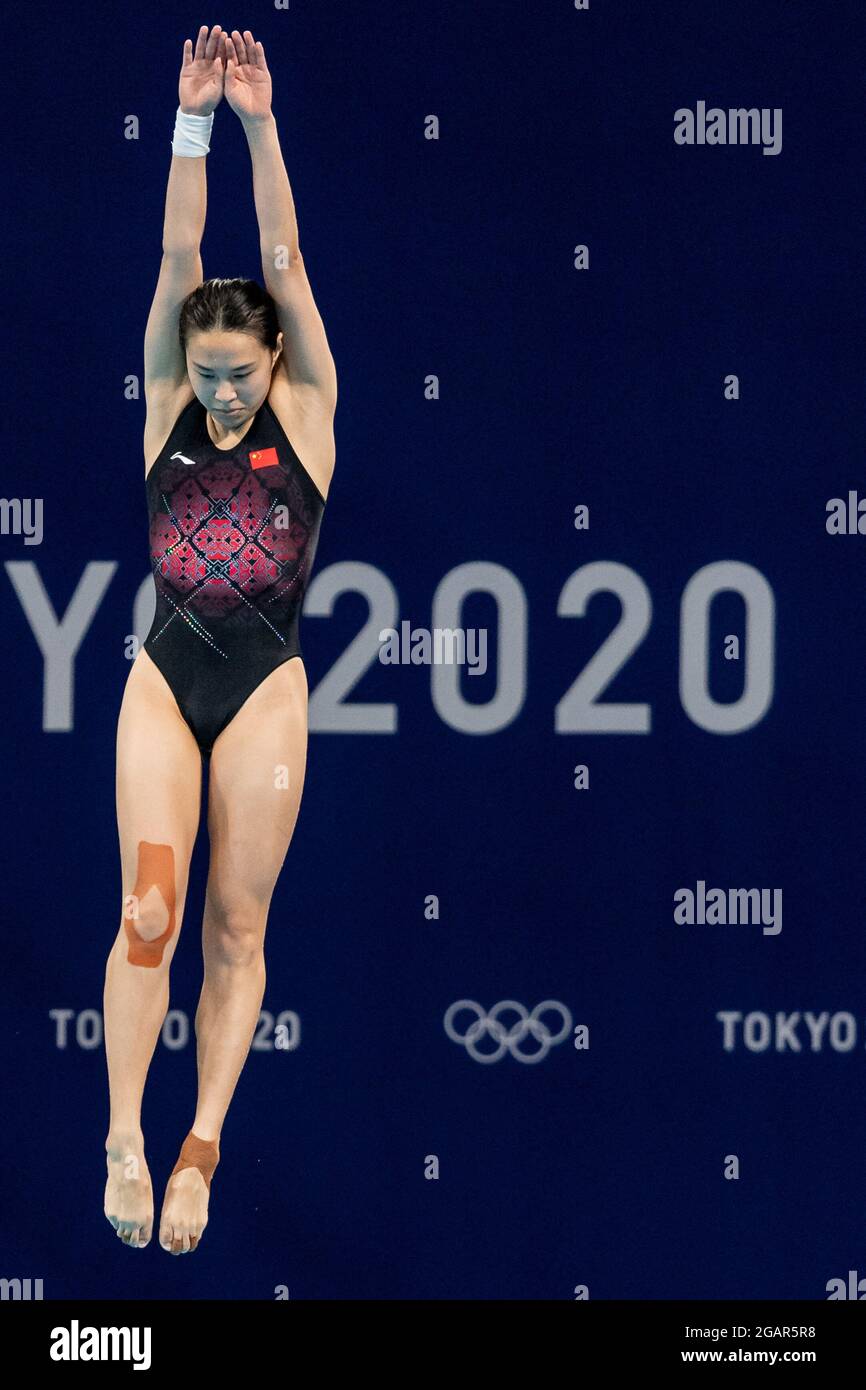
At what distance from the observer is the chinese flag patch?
18.1ft

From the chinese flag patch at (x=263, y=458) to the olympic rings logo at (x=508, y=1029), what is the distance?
1756mm

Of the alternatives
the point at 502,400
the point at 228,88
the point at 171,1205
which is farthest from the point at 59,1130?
the point at 228,88

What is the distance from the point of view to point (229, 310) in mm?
5371

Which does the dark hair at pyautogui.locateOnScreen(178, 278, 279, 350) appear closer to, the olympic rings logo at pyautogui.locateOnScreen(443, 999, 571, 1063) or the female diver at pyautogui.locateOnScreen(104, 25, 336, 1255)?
the female diver at pyautogui.locateOnScreen(104, 25, 336, 1255)

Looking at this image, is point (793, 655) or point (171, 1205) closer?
point (171, 1205)

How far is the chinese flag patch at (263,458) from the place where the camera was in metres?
5.53

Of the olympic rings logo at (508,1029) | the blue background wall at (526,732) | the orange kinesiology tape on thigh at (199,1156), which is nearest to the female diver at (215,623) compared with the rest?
the orange kinesiology tape on thigh at (199,1156)

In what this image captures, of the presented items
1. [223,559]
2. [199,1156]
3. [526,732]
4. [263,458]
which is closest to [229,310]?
[263,458]

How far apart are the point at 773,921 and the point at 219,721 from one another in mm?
1834

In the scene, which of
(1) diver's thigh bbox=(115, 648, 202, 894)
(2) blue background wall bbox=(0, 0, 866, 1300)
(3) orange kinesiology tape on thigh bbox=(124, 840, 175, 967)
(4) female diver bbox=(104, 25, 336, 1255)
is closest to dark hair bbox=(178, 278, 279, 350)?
(4) female diver bbox=(104, 25, 336, 1255)

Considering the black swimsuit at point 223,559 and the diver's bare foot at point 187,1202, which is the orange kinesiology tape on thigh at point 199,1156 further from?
the black swimsuit at point 223,559

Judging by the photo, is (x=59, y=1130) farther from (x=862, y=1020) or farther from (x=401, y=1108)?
(x=862, y=1020)

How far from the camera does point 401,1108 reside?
6238 mm

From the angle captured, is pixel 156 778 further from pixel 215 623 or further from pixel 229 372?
pixel 229 372
